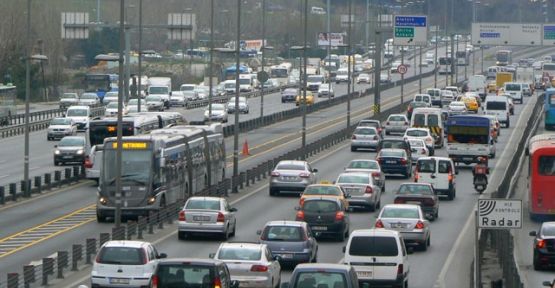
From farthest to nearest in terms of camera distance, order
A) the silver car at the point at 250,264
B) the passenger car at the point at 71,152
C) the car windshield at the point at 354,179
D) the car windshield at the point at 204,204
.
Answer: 1. the passenger car at the point at 71,152
2. the car windshield at the point at 354,179
3. the car windshield at the point at 204,204
4. the silver car at the point at 250,264

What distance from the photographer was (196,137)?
58.4 metres

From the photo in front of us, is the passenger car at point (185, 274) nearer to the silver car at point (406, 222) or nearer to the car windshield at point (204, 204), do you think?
the silver car at point (406, 222)

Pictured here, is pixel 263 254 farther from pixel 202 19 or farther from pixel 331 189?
pixel 202 19

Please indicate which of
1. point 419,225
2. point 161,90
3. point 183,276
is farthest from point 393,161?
point 161,90

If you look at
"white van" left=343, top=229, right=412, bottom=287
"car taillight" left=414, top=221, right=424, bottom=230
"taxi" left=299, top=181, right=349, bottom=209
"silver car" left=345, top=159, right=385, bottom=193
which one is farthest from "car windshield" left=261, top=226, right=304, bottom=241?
"silver car" left=345, top=159, right=385, bottom=193

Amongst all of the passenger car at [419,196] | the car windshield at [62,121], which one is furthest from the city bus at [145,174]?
the car windshield at [62,121]

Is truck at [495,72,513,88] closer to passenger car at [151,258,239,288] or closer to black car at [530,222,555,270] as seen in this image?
black car at [530,222,555,270]

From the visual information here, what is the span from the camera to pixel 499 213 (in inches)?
1147

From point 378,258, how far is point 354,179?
20.4 meters

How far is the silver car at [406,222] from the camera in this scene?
42.5 metres

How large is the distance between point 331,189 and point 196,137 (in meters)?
9.81

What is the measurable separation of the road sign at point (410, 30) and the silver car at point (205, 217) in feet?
227

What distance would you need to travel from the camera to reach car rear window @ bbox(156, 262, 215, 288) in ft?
91.1

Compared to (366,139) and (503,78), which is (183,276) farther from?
(503,78)
